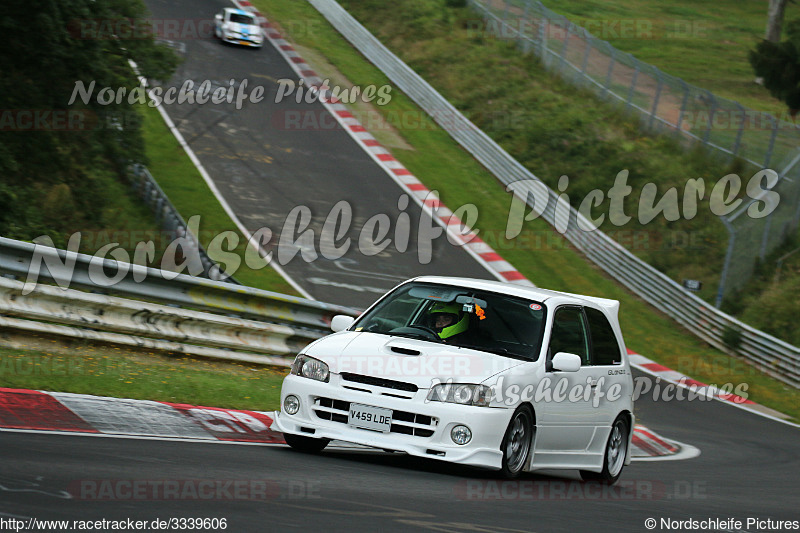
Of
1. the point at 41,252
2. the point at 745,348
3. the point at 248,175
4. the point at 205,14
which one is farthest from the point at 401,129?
the point at 41,252

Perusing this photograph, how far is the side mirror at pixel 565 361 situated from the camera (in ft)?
27.8

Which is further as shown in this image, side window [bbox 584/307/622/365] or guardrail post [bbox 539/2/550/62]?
guardrail post [bbox 539/2/550/62]

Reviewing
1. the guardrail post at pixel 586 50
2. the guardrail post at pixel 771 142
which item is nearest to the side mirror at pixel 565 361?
the guardrail post at pixel 771 142

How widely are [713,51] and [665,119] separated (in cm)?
3033

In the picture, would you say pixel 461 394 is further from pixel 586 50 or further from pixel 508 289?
pixel 586 50

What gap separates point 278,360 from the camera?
13500 mm

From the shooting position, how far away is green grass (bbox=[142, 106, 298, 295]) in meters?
21.1

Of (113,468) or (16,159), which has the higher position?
(113,468)

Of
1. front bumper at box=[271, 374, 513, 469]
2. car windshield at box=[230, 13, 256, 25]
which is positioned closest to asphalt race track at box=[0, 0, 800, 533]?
front bumper at box=[271, 374, 513, 469]

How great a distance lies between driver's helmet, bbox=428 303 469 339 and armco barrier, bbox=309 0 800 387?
14.4 m

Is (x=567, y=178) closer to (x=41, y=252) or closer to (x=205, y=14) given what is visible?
(x=205, y=14)

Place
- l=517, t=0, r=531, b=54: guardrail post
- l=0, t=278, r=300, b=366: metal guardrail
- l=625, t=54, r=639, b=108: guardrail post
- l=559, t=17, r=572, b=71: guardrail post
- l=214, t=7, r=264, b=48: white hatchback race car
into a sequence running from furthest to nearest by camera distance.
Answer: l=517, t=0, r=531, b=54: guardrail post, l=214, t=7, r=264, b=48: white hatchback race car, l=559, t=17, r=572, b=71: guardrail post, l=625, t=54, r=639, b=108: guardrail post, l=0, t=278, r=300, b=366: metal guardrail

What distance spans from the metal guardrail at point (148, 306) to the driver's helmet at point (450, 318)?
163 inches

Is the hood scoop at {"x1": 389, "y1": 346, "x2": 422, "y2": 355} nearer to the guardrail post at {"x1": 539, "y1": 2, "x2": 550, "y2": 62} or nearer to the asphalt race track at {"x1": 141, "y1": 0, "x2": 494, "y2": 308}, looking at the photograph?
the asphalt race track at {"x1": 141, "y1": 0, "x2": 494, "y2": 308}
